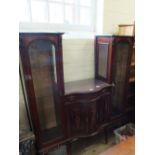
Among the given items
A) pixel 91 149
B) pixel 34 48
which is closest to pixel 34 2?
pixel 34 48

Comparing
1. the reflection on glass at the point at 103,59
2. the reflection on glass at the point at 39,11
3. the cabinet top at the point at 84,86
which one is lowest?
the cabinet top at the point at 84,86

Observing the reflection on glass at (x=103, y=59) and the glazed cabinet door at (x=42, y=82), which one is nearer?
the glazed cabinet door at (x=42, y=82)

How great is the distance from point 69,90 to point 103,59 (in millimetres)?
690

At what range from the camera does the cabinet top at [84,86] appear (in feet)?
6.06

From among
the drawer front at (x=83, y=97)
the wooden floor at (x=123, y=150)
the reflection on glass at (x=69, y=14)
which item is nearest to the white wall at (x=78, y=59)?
the reflection on glass at (x=69, y=14)

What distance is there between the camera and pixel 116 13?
234 centimetres

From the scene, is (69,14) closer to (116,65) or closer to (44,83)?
(116,65)

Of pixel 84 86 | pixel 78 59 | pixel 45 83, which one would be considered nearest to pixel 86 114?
pixel 84 86

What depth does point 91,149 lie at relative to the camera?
85.3 inches

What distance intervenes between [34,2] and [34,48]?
69 cm

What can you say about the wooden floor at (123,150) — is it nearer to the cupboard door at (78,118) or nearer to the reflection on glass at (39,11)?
the cupboard door at (78,118)
